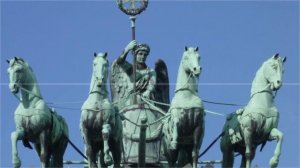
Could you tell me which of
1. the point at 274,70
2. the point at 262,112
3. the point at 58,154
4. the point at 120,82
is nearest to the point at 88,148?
the point at 58,154

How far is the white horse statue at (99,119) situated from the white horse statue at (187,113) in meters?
1.17

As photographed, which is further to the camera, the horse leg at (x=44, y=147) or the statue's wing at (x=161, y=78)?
the statue's wing at (x=161, y=78)

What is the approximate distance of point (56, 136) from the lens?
105 feet

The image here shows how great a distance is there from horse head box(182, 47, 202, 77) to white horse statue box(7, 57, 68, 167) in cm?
282

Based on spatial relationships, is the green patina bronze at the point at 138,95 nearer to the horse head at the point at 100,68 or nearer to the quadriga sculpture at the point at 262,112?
the horse head at the point at 100,68

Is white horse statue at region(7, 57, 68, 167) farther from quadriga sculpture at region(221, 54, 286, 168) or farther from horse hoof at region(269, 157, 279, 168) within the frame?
horse hoof at region(269, 157, 279, 168)

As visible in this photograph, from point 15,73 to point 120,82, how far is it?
16.0 feet

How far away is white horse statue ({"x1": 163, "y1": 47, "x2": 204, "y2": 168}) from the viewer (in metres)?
31.2

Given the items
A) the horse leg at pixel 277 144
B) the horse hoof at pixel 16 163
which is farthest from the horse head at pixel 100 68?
the horse leg at pixel 277 144

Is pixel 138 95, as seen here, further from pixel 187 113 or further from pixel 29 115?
pixel 29 115

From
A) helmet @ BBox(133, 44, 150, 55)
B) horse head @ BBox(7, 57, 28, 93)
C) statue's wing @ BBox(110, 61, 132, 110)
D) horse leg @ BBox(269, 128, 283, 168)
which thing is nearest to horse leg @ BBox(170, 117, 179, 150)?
horse leg @ BBox(269, 128, 283, 168)

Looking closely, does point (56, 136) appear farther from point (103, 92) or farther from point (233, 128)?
point (233, 128)

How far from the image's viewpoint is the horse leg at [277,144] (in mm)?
30766

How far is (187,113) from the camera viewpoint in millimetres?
31219
